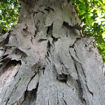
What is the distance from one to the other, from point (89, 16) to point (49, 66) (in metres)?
1.39

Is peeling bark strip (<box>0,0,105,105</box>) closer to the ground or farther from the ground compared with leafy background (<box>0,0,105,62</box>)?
closer to the ground

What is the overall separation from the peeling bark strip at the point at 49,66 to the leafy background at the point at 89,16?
584 mm

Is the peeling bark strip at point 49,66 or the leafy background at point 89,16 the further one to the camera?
the leafy background at point 89,16

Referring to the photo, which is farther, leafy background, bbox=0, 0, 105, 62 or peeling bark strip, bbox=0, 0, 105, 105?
leafy background, bbox=0, 0, 105, 62

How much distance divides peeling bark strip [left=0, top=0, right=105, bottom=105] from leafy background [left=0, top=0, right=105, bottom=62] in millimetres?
584

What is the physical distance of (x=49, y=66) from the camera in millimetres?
986

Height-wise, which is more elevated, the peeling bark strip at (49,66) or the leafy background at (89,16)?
the leafy background at (89,16)

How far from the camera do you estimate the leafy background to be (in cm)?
199

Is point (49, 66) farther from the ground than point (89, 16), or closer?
closer

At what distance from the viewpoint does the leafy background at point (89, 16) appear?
78.5 inches

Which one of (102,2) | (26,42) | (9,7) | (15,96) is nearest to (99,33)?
(102,2)

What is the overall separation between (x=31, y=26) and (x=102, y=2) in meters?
1.36

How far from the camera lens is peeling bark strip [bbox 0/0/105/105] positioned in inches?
29.7

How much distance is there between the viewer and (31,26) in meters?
1.51
